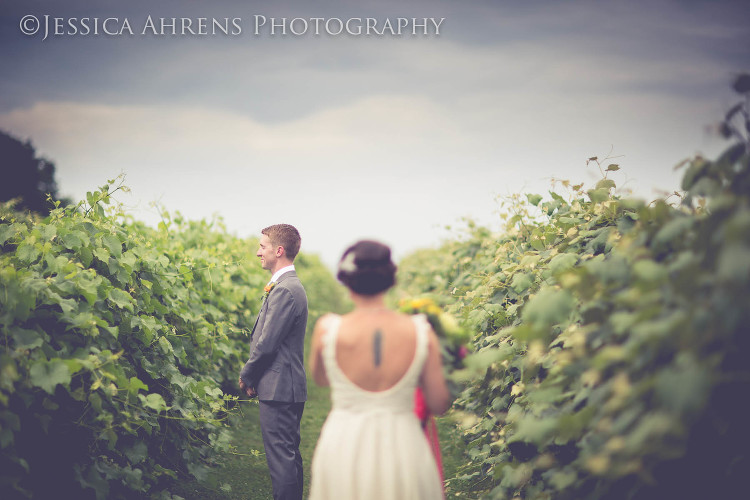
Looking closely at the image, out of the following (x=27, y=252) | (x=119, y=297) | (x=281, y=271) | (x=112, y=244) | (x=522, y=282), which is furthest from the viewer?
(x=281, y=271)

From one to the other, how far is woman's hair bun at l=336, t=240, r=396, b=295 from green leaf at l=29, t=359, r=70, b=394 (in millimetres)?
1537

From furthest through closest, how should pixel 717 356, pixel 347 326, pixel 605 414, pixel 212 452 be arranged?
pixel 212 452, pixel 347 326, pixel 605 414, pixel 717 356

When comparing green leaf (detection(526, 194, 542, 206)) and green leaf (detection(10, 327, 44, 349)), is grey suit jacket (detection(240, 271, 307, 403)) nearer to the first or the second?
green leaf (detection(10, 327, 44, 349))

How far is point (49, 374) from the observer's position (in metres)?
2.84

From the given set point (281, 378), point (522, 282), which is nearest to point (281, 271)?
point (281, 378)

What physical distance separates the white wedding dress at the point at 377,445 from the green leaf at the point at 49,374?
1.37 metres

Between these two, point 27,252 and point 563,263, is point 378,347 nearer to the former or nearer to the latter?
point 563,263

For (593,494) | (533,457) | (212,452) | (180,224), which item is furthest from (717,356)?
(180,224)

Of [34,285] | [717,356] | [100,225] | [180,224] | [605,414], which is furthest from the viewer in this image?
[180,224]

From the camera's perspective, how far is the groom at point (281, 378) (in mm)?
4191

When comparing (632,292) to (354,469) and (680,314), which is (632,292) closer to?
(680,314)

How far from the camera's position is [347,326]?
2.67 m

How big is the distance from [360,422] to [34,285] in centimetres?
192

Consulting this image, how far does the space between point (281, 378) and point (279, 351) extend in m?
0.21
